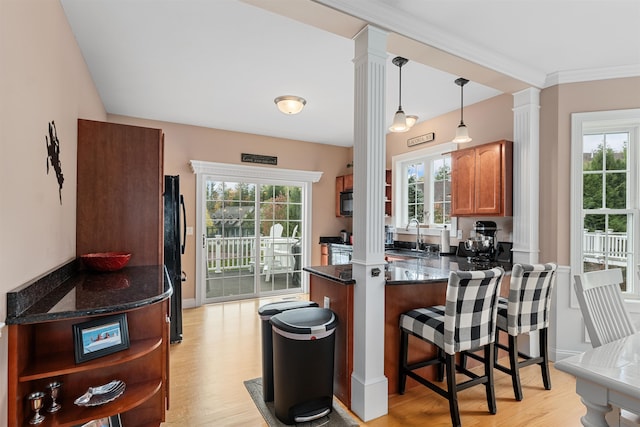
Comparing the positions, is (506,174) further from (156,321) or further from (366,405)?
(156,321)

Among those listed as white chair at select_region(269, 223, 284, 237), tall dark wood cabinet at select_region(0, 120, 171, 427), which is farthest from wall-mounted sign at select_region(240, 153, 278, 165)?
tall dark wood cabinet at select_region(0, 120, 171, 427)

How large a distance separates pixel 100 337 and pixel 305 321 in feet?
3.59

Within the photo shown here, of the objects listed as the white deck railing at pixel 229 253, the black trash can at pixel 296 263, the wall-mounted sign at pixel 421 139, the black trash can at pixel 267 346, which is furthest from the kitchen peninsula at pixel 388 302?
the black trash can at pixel 296 263

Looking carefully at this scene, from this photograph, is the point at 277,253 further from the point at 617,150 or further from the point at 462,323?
the point at 617,150

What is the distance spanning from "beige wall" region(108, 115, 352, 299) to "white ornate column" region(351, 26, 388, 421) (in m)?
3.43

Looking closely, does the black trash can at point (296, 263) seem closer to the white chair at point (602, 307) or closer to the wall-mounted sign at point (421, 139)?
the wall-mounted sign at point (421, 139)

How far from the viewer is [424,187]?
4.88 m

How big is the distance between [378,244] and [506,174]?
6.15 ft

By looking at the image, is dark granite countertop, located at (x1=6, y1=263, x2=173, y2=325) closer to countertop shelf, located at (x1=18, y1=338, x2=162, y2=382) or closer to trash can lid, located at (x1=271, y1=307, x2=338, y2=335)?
countertop shelf, located at (x1=18, y1=338, x2=162, y2=382)

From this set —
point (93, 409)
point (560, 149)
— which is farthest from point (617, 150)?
point (93, 409)

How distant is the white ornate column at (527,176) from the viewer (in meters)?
3.17

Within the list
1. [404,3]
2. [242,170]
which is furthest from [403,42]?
[242,170]

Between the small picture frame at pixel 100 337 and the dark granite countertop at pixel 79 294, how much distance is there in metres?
0.11

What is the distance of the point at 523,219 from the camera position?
3195 millimetres
